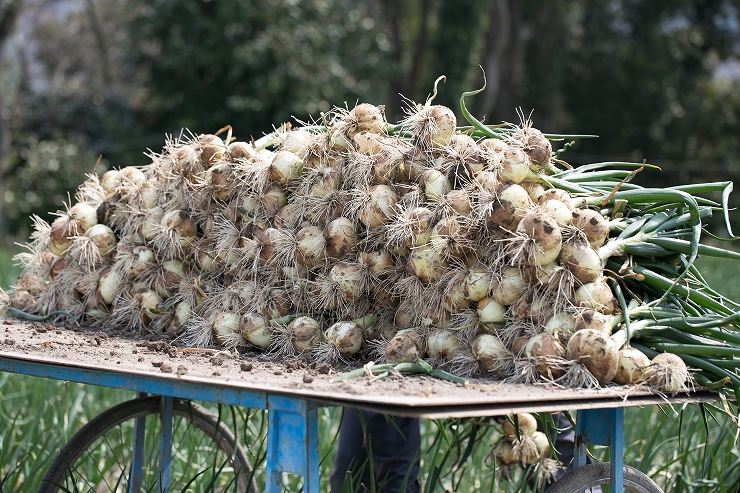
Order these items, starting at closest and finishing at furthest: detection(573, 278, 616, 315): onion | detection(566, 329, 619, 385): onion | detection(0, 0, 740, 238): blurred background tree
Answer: detection(566, 329, 619, 385): onion, detection(573, 278, 616, 315): onion, detection(0, 0, 740, 238): blurred background tree

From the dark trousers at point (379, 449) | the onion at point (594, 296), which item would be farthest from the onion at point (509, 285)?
the dark trousers at point (379, 449)

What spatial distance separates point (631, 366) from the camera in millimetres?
1528

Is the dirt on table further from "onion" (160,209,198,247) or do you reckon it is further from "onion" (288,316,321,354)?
"onion" (160,209,198,247)

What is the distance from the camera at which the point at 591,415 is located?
5.79 feet

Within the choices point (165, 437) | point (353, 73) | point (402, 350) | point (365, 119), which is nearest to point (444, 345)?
point (402, 350)

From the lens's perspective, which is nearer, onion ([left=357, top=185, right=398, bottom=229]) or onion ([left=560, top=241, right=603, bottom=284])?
onion ([left=560, top=241, right=603, bottom=284])

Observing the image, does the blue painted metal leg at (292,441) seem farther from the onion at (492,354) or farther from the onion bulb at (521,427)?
the onion bulb at (521,427)

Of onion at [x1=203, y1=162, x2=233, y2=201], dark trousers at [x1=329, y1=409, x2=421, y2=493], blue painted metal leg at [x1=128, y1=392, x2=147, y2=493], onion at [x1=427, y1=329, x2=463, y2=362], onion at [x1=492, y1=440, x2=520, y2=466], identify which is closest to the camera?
onion at [x1=427, y1=329, x2=463, y2=362]

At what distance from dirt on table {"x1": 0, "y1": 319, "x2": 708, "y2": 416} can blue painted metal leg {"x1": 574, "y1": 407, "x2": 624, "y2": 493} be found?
16 cm

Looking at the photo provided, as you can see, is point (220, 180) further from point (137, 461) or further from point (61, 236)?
point (137, 461)

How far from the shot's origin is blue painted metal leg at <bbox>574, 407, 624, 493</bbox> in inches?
63.4

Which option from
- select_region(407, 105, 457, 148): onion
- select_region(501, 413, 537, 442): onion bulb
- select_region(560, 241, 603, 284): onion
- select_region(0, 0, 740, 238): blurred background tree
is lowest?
select_region(501, 413, 537, 442): onion bulb

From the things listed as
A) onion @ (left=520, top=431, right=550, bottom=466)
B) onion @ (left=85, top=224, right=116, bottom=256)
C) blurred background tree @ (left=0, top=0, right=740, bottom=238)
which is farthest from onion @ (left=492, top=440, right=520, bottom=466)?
blurred background tree @ (left=0, top=0, right=740, bottom=238)

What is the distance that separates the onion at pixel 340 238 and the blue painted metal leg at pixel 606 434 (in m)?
0.73
